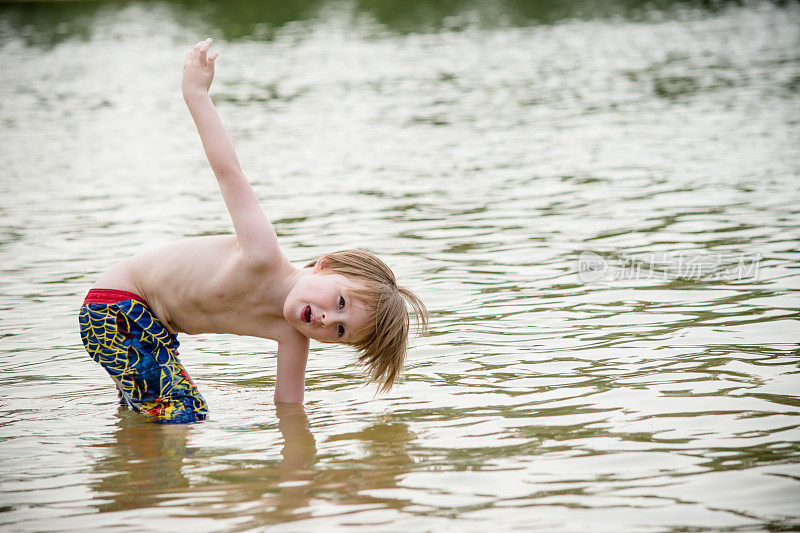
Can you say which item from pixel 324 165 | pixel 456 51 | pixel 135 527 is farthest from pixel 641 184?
pixel 456 51

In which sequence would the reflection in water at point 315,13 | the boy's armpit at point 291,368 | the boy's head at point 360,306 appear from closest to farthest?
the boy's head at point 360,306 → the boy's armpit at point 291,368 → the reflection in water at point 315,13

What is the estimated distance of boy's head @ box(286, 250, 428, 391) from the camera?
14.4ft

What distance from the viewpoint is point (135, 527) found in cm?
344

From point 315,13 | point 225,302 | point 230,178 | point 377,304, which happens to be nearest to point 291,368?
point 225,302

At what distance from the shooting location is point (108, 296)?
185 inches

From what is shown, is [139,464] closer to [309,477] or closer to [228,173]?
[309,477]

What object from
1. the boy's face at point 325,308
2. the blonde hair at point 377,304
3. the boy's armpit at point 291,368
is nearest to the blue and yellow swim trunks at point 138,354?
the boy's armpit at point 291,368

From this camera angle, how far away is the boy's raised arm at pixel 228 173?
4.30 meters

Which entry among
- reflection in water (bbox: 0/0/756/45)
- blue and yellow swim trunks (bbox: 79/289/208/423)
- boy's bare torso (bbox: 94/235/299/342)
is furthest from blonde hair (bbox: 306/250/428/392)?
reflection in water (bbox: 0/0/756/45)

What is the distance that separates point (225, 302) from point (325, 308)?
1.63 ft

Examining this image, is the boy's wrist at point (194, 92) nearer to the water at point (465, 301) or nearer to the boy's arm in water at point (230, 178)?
the boy's arm in water at point (230, 178)

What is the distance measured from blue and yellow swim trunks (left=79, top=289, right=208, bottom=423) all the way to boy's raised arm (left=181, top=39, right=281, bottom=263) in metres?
0.75

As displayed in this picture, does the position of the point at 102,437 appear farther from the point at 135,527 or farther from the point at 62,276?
the point at 62,276

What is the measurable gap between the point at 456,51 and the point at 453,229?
54.6 ft
